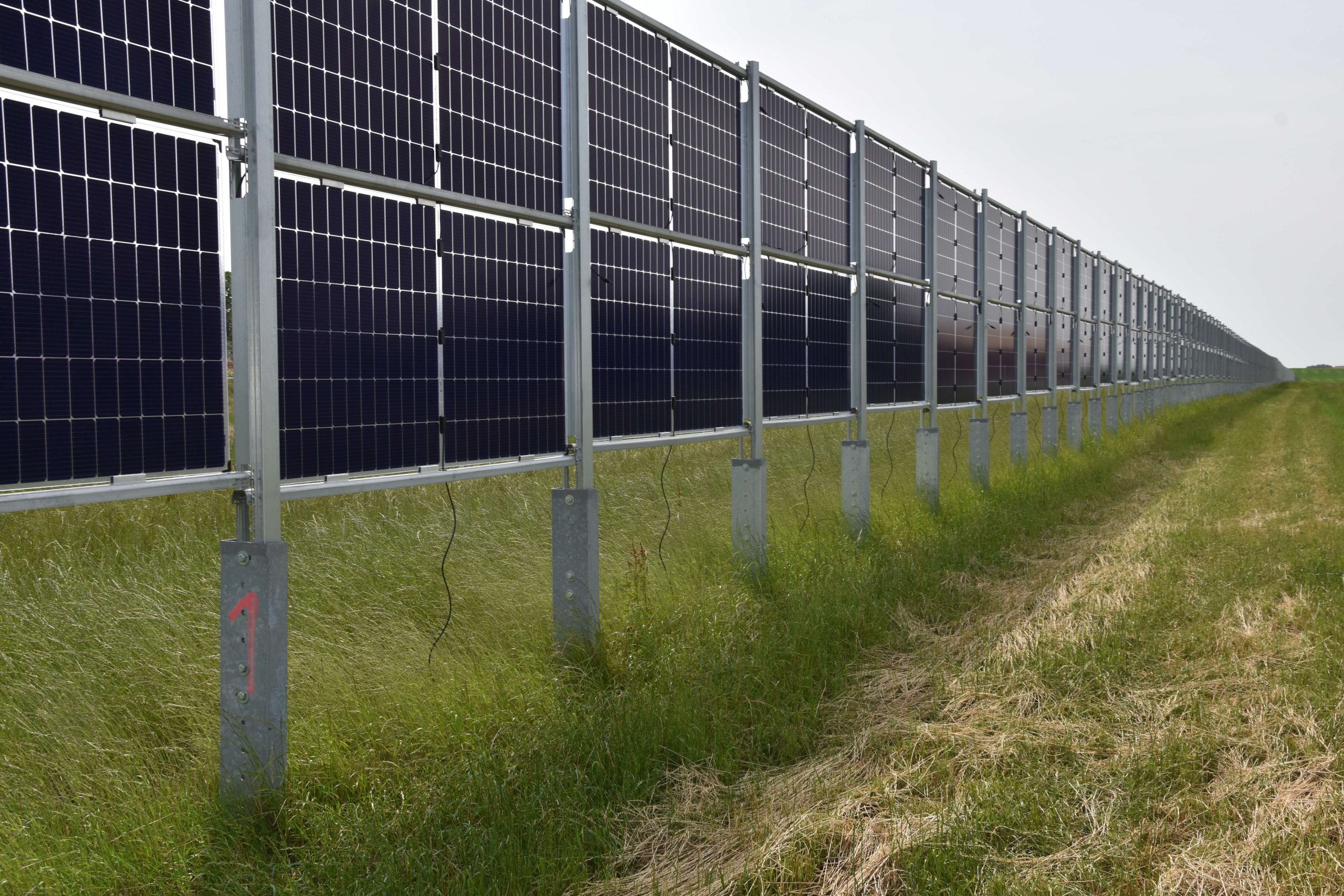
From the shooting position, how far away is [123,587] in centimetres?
666

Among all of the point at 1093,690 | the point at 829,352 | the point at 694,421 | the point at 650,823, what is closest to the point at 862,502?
the point at 829,352

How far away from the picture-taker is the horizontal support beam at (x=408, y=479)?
437 cm

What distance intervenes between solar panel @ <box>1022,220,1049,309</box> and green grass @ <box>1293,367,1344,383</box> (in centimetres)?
13210

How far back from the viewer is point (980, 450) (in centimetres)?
1310

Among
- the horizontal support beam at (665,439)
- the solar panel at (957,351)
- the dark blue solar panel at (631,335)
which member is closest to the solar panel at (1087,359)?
the solar panel at (957,351)

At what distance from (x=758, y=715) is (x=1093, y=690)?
180cm

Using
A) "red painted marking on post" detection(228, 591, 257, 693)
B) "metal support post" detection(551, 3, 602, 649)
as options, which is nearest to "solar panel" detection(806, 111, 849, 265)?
"metal support post" detection(551, 3, 602, 649)

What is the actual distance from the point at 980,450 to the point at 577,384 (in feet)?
27.4

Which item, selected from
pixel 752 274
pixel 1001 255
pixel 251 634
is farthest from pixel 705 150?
pixel 1001 255

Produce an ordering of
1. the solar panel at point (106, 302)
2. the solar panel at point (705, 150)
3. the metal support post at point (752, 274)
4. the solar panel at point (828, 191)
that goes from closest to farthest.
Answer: the solar panel at point (106, 302) → the solar panel at point (705, 150) → the metal support post at point (752, 274) → the solar panel at point (828, 191)

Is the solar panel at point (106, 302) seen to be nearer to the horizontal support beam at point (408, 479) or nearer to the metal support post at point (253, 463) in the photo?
the metal support post at point (253, 463)

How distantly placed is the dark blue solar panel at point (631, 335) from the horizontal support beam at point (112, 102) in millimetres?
2696

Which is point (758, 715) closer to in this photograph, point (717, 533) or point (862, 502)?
point (717, 533)

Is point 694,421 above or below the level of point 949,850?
above
